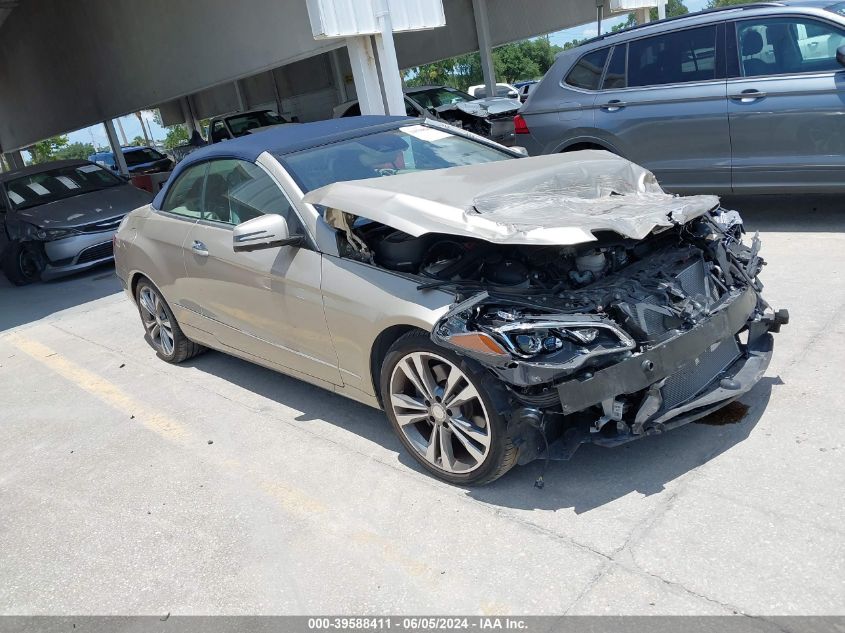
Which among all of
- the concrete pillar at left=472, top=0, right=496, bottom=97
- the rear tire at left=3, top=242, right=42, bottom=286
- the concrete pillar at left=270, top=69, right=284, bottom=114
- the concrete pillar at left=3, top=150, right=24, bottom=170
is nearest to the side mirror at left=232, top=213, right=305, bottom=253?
the rear tire at left=3, top=242, right=42, bottom=286

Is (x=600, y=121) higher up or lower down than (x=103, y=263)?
higher up

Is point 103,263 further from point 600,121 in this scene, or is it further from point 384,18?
point 600,121

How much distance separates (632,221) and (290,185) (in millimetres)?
1914

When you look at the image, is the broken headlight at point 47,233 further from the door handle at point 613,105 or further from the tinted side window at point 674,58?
the tinted side window at point 674,58

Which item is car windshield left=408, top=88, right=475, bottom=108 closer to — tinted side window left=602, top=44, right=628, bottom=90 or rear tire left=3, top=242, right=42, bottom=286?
rear tire left=3, top=242, right=42, bottom=286

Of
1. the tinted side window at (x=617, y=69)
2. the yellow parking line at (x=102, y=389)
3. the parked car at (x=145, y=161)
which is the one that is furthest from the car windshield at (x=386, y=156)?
the parked car at (x=145, y=161)

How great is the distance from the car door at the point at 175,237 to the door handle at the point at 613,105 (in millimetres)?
4099

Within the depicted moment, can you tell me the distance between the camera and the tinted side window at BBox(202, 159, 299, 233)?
14.5 ft

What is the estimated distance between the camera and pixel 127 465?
450 cm

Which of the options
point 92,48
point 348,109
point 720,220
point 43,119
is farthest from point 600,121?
point 43,119

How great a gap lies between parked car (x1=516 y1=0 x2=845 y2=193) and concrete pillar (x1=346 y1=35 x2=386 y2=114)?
2.97m

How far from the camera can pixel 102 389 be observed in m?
5.80

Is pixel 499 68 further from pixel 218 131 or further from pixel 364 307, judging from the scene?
pixel 364 307

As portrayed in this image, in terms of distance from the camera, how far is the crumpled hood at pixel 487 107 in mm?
13344
